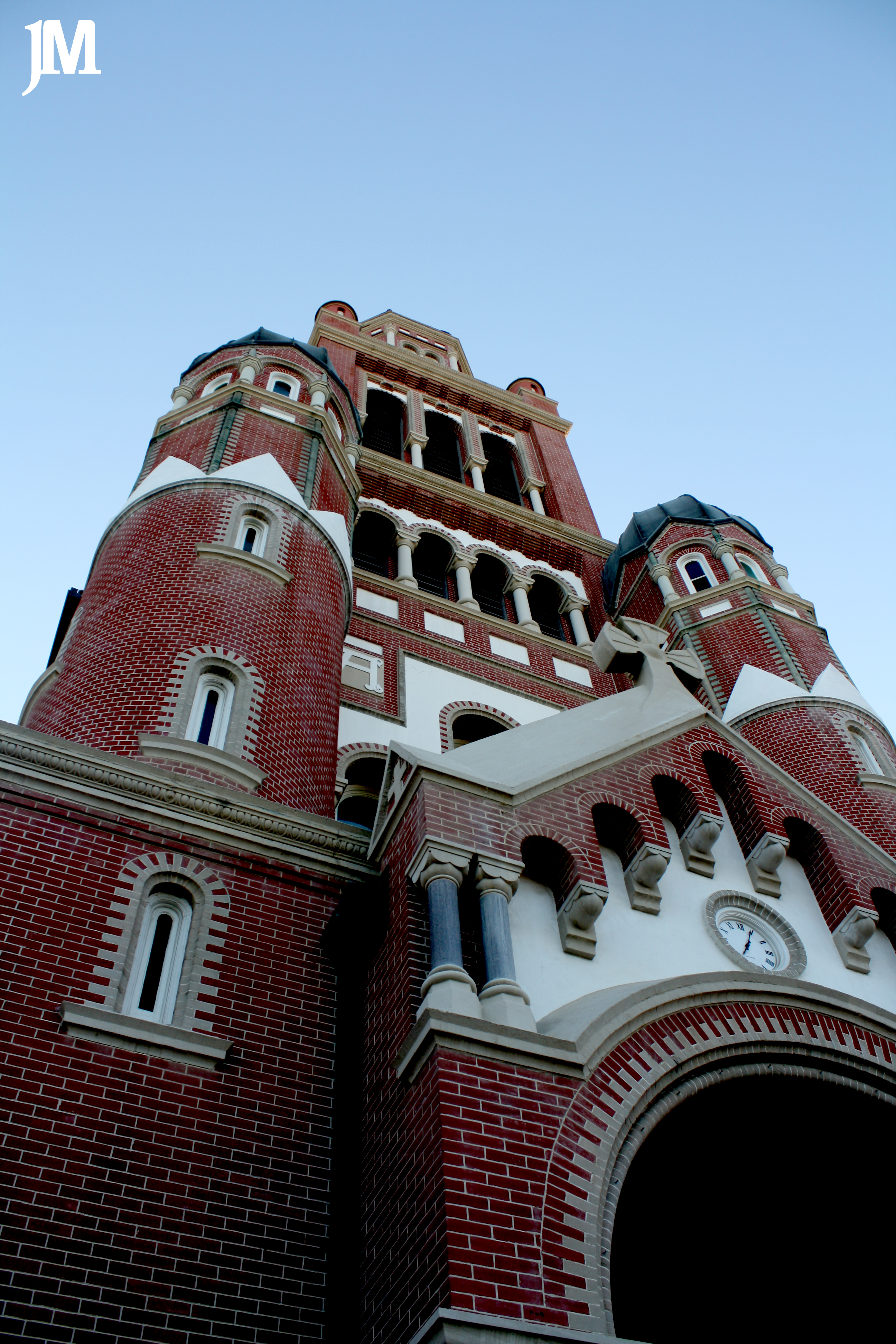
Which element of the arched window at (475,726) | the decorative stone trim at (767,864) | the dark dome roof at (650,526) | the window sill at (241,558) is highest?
the dark dome roof at (650,526)

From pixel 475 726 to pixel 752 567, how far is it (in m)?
8.57

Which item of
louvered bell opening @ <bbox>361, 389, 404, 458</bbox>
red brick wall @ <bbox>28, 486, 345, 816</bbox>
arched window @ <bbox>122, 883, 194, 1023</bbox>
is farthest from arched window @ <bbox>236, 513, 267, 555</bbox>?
louvered bell opening @ <bbox>361, 389, 404, 458</bbox>

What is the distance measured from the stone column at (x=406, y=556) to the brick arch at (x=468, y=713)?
377 cm

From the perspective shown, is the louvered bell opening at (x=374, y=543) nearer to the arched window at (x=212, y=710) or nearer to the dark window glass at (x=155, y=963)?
the arched window at (x=212, y=710)

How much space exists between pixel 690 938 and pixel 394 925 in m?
2.31

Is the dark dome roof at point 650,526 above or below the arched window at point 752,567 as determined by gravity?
above

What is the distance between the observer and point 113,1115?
24.8 feet

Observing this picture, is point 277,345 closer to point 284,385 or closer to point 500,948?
point 284,385

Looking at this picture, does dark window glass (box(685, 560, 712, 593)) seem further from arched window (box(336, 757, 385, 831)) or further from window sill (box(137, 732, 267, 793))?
window sill (box(137, 732, 267, 793))

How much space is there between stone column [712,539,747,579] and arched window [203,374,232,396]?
1041 centimetres

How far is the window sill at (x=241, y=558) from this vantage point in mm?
14867

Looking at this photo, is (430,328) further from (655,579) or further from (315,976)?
(315,976)

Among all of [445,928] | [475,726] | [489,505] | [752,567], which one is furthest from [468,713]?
[445,928]

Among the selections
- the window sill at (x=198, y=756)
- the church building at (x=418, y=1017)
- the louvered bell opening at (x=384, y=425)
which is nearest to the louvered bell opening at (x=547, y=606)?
the louvered bell opening at (x=384, y=425)
